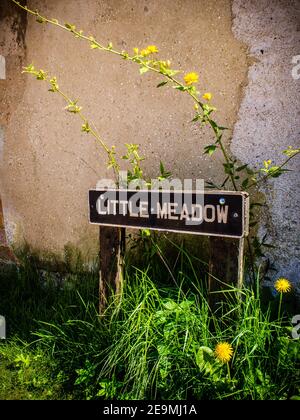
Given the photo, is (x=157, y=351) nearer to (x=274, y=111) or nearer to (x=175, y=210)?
(x=175, y=210)

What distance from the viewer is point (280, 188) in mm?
2203

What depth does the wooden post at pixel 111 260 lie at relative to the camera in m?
2.12

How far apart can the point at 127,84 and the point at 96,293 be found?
1.42 m

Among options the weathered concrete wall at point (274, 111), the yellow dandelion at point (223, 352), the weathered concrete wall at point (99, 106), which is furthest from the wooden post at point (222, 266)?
the weathered concrete wall at point (99, 106)

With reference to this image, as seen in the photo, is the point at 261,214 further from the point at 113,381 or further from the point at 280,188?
the point at 113,381

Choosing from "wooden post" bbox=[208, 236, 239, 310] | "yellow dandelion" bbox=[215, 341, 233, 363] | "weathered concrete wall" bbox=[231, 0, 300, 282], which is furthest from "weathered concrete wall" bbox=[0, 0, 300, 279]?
"yellow dandelion" bbox=[215, 341, 233, 363]

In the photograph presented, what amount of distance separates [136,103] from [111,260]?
3.60ft

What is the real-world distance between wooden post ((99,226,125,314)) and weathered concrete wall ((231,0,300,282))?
843 mm

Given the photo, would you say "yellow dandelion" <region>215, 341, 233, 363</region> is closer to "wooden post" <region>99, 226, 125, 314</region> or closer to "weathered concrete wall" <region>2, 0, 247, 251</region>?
"wooden post" <region>99, 226, 125, 314</region>

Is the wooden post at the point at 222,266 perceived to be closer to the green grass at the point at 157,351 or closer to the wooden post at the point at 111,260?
the green grass at the point at 157,351

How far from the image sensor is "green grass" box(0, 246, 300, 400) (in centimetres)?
168

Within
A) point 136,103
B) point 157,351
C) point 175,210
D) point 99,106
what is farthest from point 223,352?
point 99,106

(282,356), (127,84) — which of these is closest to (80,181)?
(127,84)

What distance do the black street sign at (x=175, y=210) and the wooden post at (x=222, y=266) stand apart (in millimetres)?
70
